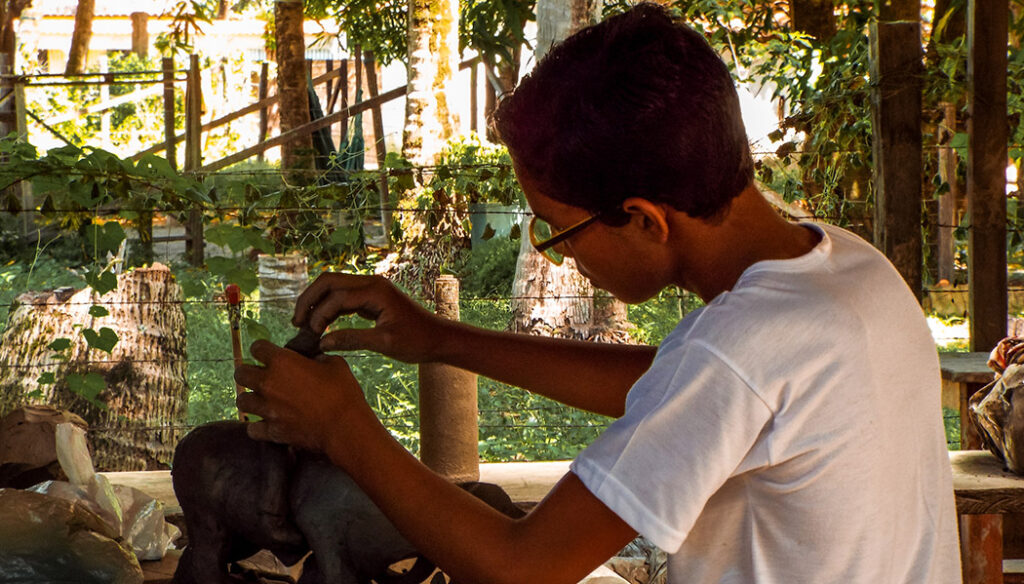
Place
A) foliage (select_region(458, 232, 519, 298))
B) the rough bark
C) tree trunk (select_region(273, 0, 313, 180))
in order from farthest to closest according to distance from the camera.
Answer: tree trunk (select_region(273, 0, 313, 180)), foliage (select_region(458, 232, 519, 298)), the rough bark

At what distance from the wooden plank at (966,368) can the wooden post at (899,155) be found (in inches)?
9.8

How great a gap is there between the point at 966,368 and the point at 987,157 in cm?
73

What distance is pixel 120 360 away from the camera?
489 centimetres

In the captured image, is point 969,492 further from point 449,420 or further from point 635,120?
point 635,120

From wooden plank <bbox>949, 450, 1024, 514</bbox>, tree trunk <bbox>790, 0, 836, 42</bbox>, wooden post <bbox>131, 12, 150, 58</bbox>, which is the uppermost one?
wooden post <bbox>131, 12, 150, 58</bbox>

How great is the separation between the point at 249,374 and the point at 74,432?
1.25 meters

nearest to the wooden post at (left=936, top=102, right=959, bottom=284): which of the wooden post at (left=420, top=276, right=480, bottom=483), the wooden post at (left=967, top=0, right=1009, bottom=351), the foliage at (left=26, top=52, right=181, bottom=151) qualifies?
the wooden post at (left=967, top=0, right=1009, bottom=351)

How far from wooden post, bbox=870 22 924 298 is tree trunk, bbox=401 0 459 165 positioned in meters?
4.20

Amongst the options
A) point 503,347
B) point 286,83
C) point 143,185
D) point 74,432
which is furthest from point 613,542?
point 286,83

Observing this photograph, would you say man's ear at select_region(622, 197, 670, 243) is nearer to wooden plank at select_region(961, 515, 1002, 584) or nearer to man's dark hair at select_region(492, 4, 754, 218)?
man's dark hair at select_region(492, 4, 754, 218)

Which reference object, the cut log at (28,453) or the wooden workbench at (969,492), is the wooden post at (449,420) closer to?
the wooden workbench at (969,492)

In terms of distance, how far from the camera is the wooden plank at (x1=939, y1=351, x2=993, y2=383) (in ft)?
9.98

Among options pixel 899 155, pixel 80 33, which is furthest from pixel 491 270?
pixel 80 33

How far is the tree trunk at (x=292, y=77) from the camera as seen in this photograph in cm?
872
